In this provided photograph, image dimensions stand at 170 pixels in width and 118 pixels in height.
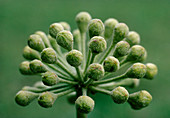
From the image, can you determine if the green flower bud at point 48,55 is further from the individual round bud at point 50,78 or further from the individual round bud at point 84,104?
the individual round bud at point 84,104

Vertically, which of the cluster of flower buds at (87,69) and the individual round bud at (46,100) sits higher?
the cluster of flower buds at (87,69)

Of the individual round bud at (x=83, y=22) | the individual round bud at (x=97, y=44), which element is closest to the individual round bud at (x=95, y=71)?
the individual round bud at (x=97, y=44)

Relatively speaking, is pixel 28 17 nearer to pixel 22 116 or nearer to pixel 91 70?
pixel 22 116

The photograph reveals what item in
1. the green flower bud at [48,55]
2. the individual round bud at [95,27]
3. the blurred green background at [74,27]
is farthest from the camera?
the blurred green background at [74,27]

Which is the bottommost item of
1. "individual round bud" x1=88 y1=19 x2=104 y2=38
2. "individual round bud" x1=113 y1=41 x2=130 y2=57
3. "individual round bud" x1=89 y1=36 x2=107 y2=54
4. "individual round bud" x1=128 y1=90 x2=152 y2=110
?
"individual round bud" x1=128 y1=90 x2=152 y2=110

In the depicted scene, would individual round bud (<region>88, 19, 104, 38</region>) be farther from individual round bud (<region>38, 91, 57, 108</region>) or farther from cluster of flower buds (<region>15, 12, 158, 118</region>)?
individual round bud (<region>38, 91, 57, 108</region>)

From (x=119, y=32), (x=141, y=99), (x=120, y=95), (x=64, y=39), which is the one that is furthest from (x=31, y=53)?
(x=141, y=99)

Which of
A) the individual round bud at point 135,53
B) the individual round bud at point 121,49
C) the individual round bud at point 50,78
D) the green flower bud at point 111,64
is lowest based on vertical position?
the individual round bud at point 50,78

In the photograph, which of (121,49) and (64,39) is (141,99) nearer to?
(121,49)

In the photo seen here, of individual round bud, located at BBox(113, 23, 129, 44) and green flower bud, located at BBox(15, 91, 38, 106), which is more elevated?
individual round bud, located at BBox(113, 23, 129, 44)

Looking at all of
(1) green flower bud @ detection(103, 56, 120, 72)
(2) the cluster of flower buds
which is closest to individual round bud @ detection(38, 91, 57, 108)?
(2) the cluster of flower buds
